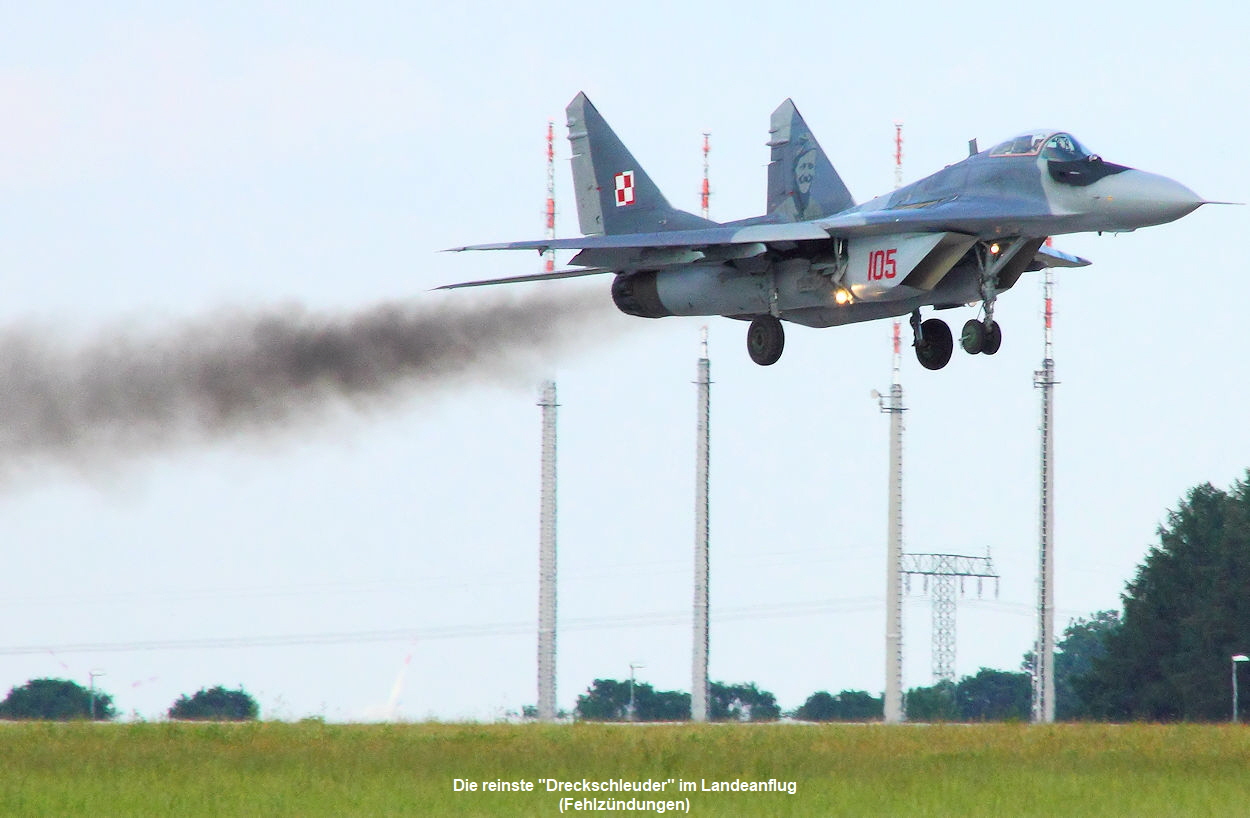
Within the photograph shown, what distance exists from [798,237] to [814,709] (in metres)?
56.7

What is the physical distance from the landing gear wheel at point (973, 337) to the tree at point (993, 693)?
7600cm

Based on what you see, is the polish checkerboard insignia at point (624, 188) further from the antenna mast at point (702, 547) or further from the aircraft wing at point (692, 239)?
the antenna mast at point (702, 547)

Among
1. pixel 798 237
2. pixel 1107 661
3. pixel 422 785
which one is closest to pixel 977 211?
pixel 798 237

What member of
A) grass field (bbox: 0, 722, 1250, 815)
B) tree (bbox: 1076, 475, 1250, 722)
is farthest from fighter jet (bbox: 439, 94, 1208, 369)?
tree (bbox: 1076, 475, 1250, 722)

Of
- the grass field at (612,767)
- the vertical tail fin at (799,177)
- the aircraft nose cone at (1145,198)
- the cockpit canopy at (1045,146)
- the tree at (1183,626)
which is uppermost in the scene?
the vertical tail fin at (799,177)

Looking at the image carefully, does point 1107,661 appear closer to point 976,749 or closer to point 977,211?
point 976,749

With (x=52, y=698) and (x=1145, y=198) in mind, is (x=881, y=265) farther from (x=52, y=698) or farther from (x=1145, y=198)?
(x=52, y=698)

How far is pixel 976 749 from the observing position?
31.8m

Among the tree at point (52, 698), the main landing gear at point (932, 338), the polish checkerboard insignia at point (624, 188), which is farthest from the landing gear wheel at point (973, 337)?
the tree at point (52, 698)

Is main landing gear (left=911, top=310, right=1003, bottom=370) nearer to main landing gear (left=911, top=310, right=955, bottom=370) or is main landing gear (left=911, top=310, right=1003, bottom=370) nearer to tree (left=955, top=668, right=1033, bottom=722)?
main landing gear (left=911, top=310, right=955, bottom=370)

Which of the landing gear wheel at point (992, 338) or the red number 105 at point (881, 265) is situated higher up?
the red number 105 at point (881, 265)

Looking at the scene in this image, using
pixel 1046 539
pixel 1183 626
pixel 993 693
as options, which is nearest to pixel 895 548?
pixel 1046 539

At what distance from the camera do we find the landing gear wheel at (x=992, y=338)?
27.8m

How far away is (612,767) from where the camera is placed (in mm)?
27828
